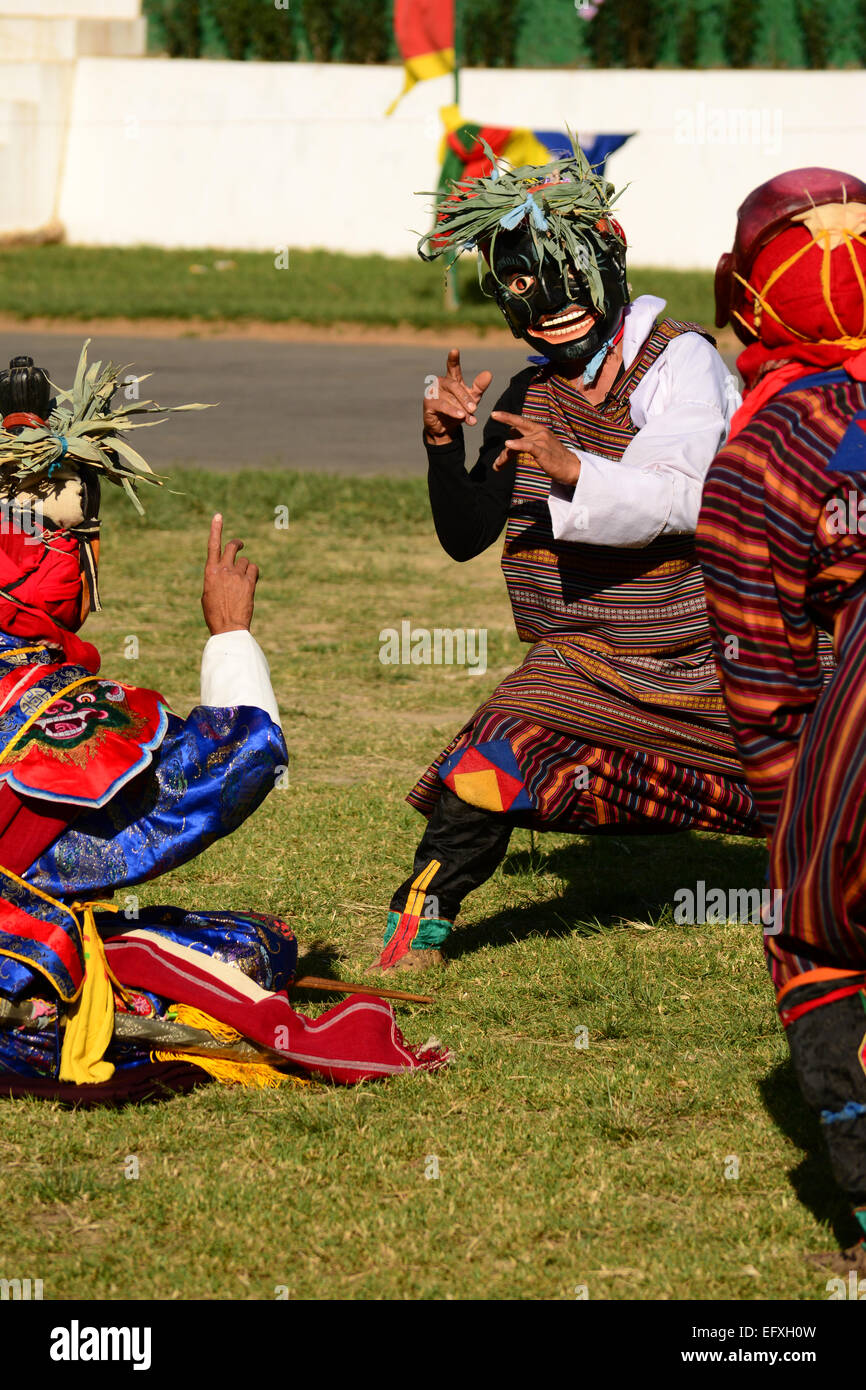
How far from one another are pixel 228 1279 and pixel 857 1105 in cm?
116

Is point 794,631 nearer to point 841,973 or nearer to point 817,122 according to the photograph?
point 841,973

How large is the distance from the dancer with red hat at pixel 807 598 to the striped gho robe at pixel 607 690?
156 cm

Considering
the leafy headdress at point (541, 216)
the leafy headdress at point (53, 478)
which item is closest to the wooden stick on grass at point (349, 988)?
the leafy headdress at point (53, 478)

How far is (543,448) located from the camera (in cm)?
408

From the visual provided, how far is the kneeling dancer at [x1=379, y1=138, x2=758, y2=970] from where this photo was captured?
14.4 feet

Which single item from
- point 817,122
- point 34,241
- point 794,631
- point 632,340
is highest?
point 817,122

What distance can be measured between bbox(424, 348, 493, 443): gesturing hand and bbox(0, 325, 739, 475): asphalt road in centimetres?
787

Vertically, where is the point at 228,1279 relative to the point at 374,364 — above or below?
below

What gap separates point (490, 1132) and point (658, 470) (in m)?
1.68

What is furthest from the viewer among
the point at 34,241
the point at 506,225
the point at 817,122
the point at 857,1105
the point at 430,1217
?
the point at 34,241

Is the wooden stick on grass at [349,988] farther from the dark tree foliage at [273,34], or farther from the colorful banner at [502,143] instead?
the dark tree foliage at [273,34]
